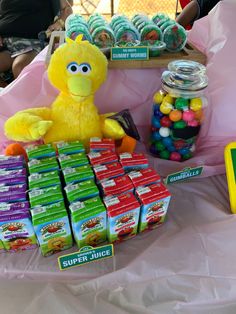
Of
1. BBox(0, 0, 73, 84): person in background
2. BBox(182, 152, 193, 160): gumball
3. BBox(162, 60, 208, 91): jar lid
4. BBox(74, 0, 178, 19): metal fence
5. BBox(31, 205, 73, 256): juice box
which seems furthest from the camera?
BBox(74, 0, 178, 19): metal fence

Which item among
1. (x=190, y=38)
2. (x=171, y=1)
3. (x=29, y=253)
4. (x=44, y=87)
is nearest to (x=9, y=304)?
(x=29, y=253)

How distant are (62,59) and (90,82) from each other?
0.26 ft

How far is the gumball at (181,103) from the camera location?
2.42 ft

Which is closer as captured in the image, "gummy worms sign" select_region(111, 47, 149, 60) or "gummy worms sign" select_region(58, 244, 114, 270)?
"gummy worms sign" select_region(58, 244, 114, 270)

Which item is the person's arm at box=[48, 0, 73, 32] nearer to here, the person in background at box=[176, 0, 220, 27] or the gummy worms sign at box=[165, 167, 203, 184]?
the person in background at box=[176, 0, 220, 27]

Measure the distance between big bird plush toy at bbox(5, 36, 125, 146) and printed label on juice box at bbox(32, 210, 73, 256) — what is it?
24 centimetres

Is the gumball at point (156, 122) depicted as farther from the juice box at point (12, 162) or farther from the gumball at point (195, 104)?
the juice box at point (12, 162)

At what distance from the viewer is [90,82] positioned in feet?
2.17

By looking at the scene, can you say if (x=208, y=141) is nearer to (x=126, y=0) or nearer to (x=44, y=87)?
(x=44, y=87)

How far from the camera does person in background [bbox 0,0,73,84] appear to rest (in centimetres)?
166

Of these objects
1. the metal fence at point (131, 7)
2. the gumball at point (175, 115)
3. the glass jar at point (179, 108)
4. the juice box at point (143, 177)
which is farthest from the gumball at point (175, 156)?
the metal fence at point (131, 7)

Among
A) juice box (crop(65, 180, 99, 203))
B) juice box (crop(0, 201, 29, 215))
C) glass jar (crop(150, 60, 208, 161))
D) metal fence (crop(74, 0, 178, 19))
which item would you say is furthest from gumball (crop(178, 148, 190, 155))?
metal fence (crop(74, 0, 178, 19))

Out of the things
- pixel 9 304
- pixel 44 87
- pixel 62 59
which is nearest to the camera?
pixel 9 304

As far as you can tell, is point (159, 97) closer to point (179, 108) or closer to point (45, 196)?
point (179, 108)
